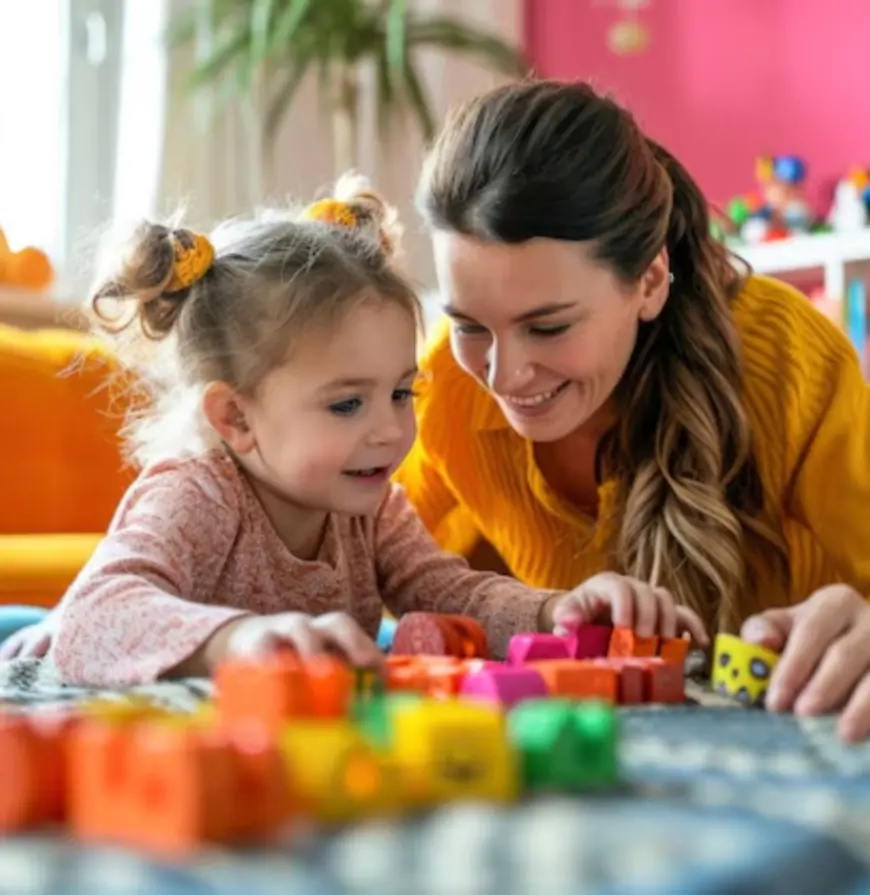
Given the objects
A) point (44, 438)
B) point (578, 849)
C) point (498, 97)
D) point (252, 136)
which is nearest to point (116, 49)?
point (252, 136)

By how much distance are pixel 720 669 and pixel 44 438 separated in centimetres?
178

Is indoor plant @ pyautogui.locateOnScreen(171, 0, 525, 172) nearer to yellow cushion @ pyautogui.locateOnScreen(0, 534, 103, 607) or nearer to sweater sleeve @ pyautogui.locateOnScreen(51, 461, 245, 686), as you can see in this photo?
yellow cushion @ pyautogui.locateOnScreen(0, 534, 103, 607)

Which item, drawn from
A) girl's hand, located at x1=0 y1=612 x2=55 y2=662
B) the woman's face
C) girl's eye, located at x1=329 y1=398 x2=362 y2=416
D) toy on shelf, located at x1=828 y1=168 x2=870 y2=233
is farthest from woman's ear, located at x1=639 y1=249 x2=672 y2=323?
toy on shelf, located at x1=828 y1=168 x2=870 y2=233

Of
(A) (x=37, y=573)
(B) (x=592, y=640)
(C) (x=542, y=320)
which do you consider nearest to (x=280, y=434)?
(C) (x=542, y=320)

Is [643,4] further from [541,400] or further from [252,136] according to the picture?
[541,400]

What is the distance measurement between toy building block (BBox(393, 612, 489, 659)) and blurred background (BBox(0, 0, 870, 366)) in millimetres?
1992

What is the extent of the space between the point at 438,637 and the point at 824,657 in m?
0.36

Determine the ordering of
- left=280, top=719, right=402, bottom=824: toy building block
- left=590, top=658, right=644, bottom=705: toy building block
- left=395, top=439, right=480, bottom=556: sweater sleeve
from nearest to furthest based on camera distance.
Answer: left=280, top=719, right=402, bottom=824: toy building block, left=590, top=658, right=644, bottom=705: toy building block, left=395, top=439, right=480, bottom=556: sweater sleeve

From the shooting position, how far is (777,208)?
3426 millimetres

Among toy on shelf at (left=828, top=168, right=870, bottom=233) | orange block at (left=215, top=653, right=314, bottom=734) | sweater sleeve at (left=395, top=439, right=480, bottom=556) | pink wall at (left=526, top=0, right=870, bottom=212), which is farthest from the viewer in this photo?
pink wall at (left=526, top=0, right=870, bottom=212)

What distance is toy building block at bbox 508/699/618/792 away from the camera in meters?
0.74

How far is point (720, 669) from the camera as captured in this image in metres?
1.16

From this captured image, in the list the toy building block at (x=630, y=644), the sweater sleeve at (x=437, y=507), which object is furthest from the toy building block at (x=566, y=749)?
the sweater sleeve at (x=437, y=507)

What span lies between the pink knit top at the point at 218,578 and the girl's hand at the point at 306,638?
0.06 m
